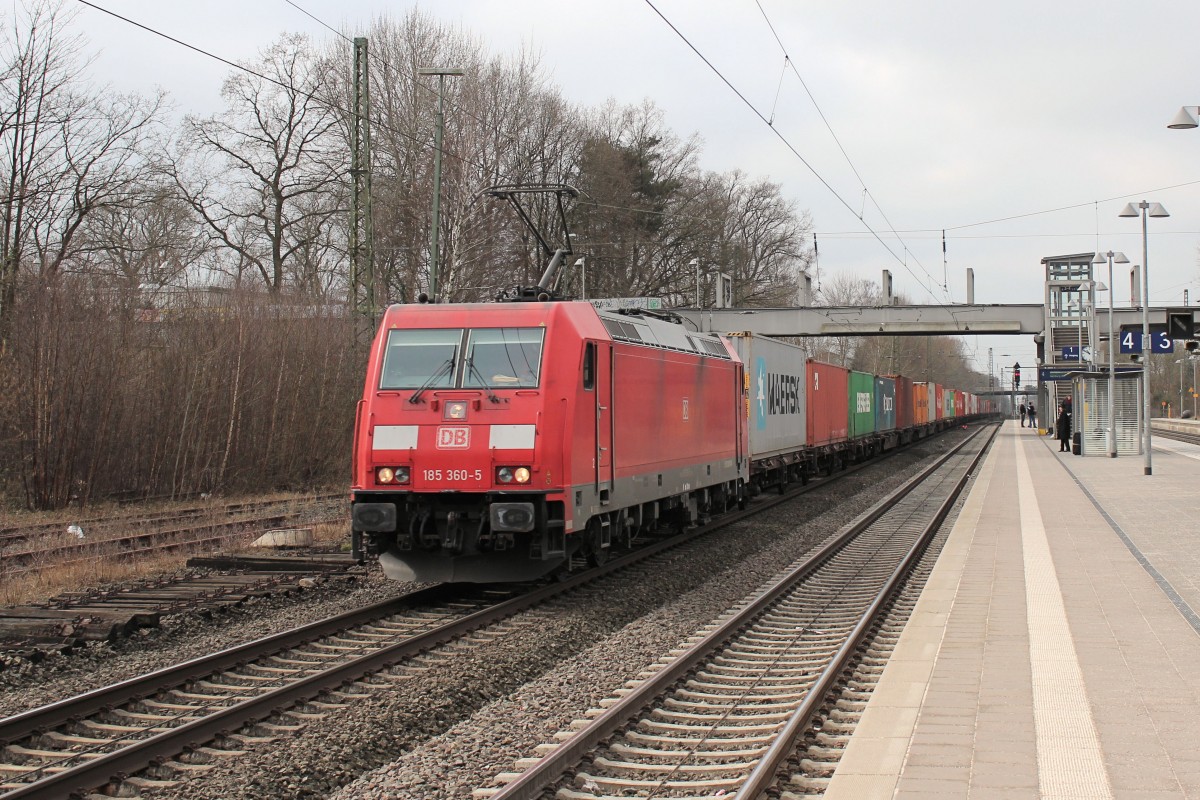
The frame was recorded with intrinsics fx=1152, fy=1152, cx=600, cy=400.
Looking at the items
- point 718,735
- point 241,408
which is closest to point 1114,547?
point 718,735

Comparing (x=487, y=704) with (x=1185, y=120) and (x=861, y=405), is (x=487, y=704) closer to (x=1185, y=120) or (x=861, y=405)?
(x=1185, y=120)

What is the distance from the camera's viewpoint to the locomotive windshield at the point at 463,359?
35.8ft

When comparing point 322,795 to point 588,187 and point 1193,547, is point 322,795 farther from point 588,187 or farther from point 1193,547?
point 588,187

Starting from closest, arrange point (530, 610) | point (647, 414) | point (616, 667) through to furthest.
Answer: point (616, 667), point (530, 610), point (647, 414)

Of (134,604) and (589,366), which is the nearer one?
(134,604)

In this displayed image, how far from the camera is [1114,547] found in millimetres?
13867

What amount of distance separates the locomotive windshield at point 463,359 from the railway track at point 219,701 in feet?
7.07

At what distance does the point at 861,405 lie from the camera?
3497 centimetres

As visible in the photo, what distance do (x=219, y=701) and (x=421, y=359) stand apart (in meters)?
4.71

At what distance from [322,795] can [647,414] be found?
312 inches

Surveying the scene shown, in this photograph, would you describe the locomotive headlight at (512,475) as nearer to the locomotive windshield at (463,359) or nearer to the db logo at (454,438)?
the db logo at (454,438)

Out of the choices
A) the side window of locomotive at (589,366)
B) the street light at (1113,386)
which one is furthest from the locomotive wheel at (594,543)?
the street light at (1113,386)

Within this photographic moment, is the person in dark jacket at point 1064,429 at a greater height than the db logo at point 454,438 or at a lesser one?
lesser

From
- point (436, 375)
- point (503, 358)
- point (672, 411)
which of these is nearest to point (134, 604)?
point (436, 375)
